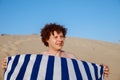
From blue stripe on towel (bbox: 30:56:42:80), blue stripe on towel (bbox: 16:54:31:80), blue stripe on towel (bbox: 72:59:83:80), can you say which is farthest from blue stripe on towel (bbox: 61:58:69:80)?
blue stripe on towel (bbox: 16:54:31:80)

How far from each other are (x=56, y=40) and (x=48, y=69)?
489 mm

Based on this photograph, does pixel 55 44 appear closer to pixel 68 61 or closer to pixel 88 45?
pixel 68 61

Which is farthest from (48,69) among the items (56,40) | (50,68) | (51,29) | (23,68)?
(51,29)

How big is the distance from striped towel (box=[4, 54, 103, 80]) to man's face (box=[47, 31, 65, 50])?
7.4 inches

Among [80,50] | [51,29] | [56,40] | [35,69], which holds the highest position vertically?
[80,50]

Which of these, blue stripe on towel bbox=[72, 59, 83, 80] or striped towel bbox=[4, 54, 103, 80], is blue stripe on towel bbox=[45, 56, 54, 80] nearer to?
striped towel bbox=[4, 54, 103, 80]

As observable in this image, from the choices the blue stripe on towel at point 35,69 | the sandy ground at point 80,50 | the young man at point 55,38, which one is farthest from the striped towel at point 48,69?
the sandy ground at point 80,50

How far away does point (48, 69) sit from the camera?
414cm

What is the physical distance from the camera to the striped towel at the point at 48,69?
13.3 ft

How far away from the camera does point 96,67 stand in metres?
4.47

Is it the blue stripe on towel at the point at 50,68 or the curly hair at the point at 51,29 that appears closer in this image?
the blue stripe on towel at the point at 50,68

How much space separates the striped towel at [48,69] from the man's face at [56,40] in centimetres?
19

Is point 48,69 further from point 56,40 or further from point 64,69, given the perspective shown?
point 56,40

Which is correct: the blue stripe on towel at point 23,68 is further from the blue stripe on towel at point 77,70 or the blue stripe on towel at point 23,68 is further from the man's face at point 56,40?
the blue stripe on towel at point 77,70
